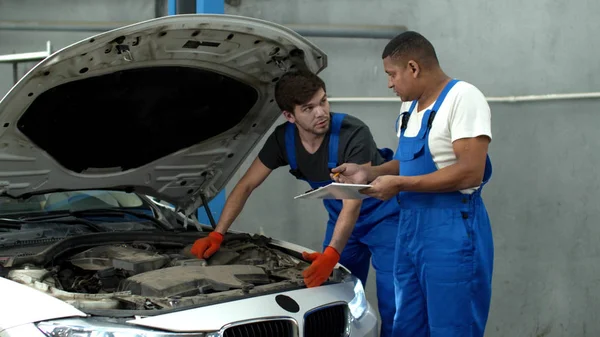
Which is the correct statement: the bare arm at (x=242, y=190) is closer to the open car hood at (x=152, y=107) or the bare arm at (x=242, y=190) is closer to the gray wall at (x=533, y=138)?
the open car hood at (x=152, y=107)

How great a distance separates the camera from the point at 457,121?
8.93ft

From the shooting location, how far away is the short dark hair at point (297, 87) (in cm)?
334

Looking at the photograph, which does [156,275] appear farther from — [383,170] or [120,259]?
[383,170]

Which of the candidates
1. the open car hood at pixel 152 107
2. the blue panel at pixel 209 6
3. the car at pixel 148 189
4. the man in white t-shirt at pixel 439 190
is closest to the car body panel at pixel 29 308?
the car at pixel 148 189

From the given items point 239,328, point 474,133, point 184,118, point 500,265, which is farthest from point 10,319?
point 500,265

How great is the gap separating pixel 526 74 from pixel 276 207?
2000mm

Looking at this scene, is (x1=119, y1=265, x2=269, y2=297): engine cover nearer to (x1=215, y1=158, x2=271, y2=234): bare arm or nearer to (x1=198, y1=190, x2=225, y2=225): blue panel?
(x1=215, y1=158, x2=271, y2=234): bare arm

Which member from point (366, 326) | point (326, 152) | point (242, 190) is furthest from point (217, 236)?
point (366, 326)

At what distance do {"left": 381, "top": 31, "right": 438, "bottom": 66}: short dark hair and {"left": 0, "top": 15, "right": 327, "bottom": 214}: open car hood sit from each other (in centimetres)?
53

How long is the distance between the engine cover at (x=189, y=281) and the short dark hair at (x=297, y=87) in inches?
34.3

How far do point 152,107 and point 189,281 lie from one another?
102 cm

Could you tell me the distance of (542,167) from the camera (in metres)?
4.33

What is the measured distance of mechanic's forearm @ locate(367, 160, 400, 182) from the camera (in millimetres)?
3087

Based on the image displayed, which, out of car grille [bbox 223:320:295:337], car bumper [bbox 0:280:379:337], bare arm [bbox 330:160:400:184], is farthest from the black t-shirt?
car grille [bbox 223:320:295:337]
